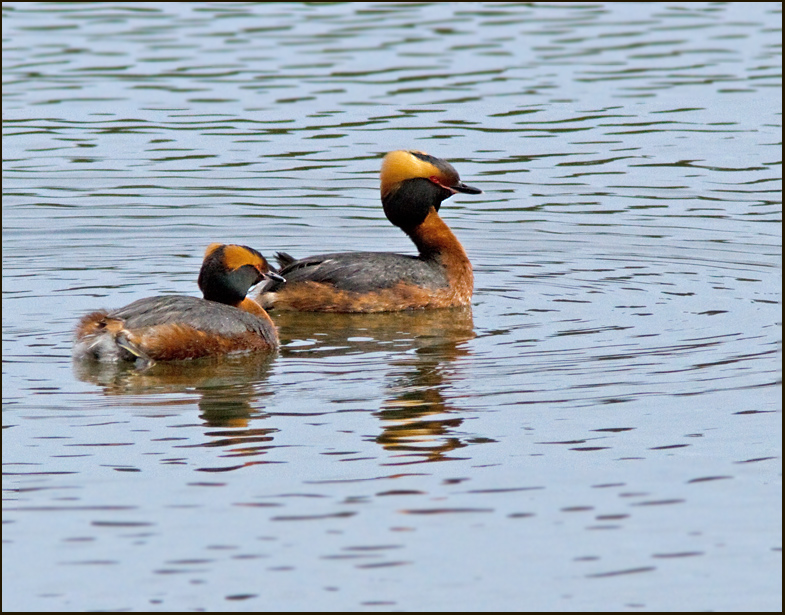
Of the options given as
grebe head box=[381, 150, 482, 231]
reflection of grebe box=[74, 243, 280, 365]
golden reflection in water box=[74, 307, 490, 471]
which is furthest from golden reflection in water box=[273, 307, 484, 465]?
grebe head box=[381, 150, 482, 231]

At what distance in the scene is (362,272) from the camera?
12.9 m

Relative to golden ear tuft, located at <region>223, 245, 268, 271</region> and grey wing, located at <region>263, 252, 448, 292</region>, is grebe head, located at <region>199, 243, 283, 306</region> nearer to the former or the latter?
golden ear tuft, located at <region>223, 245, 268, 271</region>

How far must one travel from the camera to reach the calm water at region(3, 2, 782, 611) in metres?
7.11

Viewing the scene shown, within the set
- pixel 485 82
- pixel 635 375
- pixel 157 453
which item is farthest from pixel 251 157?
pixel 157 453

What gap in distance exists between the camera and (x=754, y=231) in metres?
15.0

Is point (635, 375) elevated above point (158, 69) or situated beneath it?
situated beneath

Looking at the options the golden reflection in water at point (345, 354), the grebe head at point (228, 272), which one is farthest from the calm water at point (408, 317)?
the grebe head at point (228, 272)

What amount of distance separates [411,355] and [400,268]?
81.8 inches

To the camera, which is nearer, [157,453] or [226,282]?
[157,453]

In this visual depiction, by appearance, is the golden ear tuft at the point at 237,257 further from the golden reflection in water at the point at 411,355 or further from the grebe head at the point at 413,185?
the grebe head at the point at 413,185

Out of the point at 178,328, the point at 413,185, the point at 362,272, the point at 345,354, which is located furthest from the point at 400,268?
the point at 178,328

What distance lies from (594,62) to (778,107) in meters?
3.19

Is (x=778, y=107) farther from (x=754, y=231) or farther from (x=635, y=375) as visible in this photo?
(x=635, y=375)

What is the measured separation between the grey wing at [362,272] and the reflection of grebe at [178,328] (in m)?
1.47
